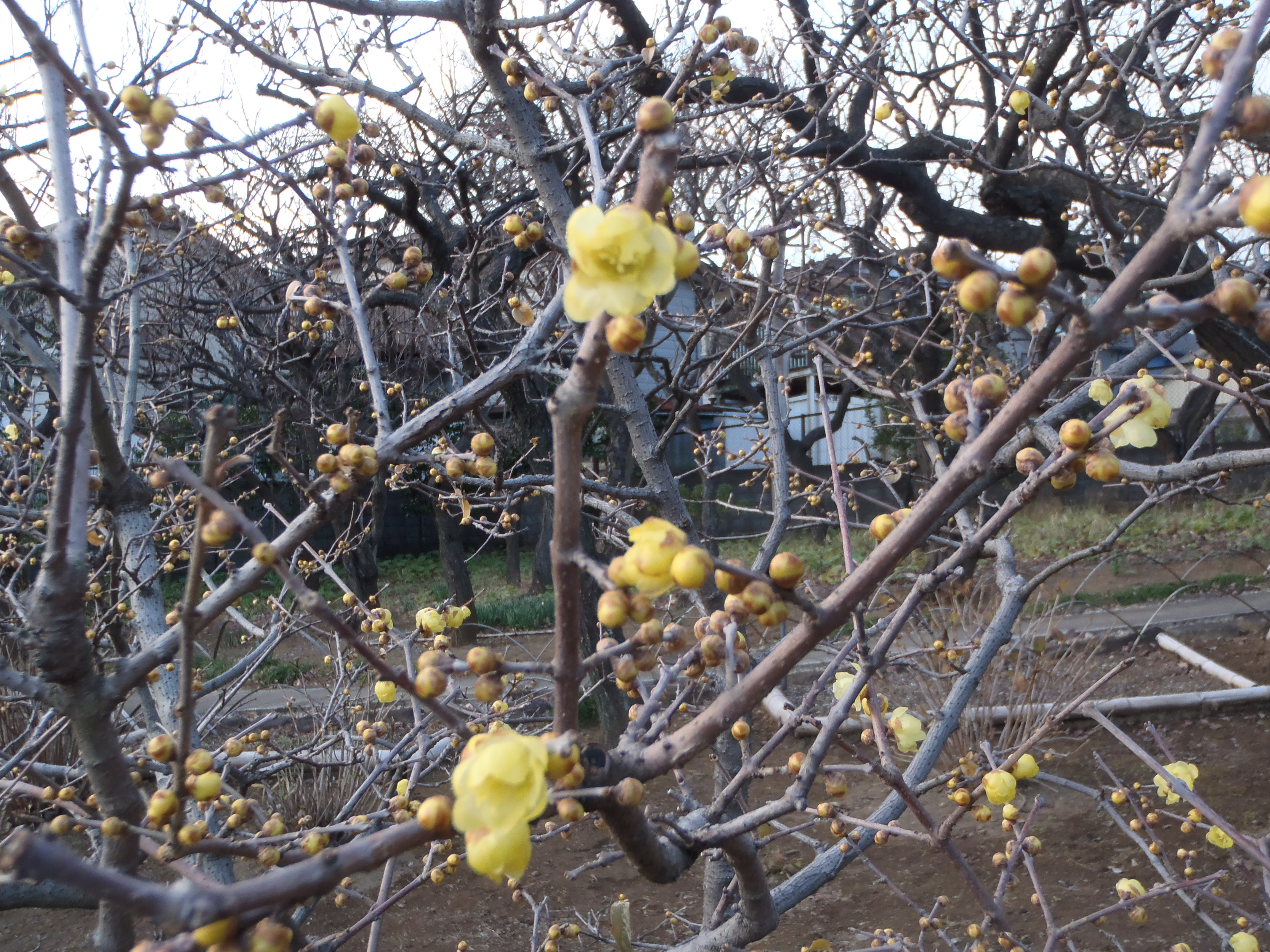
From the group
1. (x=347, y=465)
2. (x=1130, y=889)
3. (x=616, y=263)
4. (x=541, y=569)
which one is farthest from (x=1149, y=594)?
(x=616, y=263)

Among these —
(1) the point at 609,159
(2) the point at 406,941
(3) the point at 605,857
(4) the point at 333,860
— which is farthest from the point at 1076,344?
(1) the point at 609,159

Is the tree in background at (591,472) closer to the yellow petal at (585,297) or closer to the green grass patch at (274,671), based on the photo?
the yellow petal at (585,297)

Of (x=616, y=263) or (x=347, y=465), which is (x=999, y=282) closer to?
(x=616, y=263)

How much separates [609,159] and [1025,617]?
17.6 ft

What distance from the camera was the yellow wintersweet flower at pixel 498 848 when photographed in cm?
62

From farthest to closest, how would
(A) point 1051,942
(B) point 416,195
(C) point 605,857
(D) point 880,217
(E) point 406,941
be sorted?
(D) point 880,217 < (B) point 416,195 < (E) point 406,941 < (C) point 605,857 < (A) point 1051,942

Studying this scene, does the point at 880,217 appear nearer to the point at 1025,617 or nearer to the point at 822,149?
the point at 822,149

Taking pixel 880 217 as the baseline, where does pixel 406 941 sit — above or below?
below

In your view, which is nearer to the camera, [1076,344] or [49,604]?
[1076,344]

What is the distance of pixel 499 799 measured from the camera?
65 centimetres

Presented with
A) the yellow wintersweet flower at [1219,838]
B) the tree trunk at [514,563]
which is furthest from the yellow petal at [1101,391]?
the tree trunk at [514,563]

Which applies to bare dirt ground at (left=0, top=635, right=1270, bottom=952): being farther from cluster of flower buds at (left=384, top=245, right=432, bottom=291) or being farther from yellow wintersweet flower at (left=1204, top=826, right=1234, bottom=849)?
cluster of flower buds at (left=384, top=245, right=432, bottom=291)

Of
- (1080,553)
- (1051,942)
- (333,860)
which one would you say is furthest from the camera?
(1080,553)

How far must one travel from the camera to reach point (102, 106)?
100 centimetres
